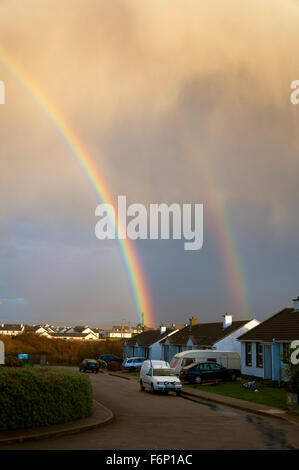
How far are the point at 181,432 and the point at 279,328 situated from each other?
83.2 feet

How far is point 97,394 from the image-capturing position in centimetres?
3148

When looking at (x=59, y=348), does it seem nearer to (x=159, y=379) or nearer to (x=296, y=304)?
(x=296, y=304)

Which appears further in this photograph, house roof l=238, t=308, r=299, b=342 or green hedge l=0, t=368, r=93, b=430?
house roof l=238, t=308, r=299, b=342

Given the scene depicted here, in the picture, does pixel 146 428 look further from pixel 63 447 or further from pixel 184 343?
pixel 184 343

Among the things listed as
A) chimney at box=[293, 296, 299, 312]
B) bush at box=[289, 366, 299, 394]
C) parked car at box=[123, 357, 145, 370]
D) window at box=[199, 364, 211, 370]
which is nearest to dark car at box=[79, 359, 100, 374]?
parked car at box=[123, 357, 145, 370]

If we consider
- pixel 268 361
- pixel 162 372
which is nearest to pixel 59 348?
pixel 268 361

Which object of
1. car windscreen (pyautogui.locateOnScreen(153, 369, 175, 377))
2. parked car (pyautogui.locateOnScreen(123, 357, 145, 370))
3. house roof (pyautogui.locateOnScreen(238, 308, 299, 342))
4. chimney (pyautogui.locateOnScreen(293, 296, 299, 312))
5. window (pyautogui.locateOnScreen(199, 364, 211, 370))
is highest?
chimney (pyautogui.locateOnScreen(293, 296, 299, 312))

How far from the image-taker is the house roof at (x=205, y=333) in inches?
2182

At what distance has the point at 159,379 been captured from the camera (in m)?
32.1

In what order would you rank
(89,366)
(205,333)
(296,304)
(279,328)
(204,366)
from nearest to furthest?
(279,328) → (204,366) → (296,304) → (89,366) → (205,333)

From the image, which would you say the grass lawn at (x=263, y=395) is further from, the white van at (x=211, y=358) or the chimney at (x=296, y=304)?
the chimney at (x=296, y=304)

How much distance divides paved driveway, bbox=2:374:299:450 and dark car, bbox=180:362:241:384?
15.8 m

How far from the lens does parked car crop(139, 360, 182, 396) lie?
3183cm

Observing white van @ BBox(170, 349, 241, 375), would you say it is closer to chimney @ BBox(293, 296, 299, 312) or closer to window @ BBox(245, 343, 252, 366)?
window @ BBox(245, 343, 252, 366)
